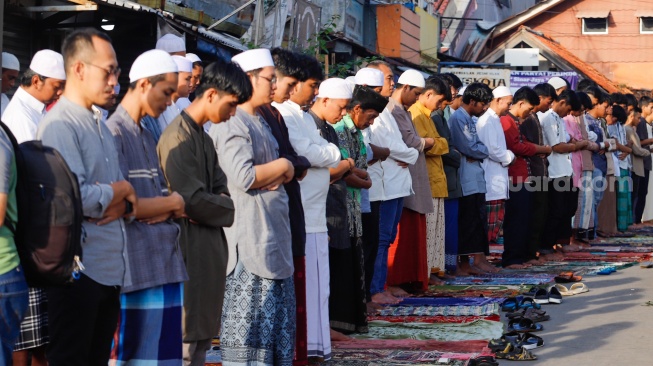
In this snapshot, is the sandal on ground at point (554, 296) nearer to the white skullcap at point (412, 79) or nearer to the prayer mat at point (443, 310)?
the prayer mat at point (443, 310)

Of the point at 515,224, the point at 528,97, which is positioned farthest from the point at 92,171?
the point at 528,97

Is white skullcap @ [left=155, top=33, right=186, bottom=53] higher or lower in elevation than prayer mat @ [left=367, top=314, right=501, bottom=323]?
higher

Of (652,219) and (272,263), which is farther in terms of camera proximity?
(652,219)

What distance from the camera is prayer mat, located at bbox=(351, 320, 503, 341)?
8211mm

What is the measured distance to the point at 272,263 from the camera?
5.93m

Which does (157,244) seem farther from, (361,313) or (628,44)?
(628,44)

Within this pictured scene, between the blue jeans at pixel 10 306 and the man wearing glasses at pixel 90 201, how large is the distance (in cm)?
19

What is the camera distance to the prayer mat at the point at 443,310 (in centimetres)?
923

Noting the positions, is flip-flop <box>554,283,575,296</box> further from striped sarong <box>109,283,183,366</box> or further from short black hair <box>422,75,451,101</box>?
striped sarong <box>109,283,183,366</box>

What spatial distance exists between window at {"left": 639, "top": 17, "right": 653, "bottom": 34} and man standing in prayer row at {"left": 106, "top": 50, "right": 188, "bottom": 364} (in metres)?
33.6

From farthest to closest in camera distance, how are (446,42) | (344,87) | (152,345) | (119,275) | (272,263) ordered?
(446,42)
(344,87)
(272,263)
(152,345)
(119,275)

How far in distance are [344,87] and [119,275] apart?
343 cm

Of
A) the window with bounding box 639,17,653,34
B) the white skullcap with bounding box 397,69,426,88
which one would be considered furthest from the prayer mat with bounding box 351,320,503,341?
the window with bounding box 639,17,653,34

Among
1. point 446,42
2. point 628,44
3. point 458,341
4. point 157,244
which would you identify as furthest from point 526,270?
point 628,44
